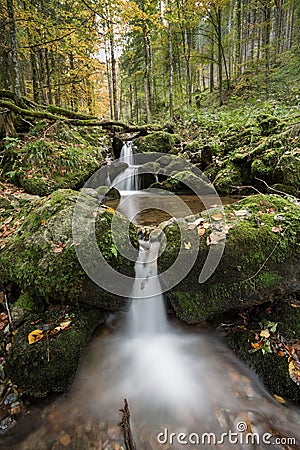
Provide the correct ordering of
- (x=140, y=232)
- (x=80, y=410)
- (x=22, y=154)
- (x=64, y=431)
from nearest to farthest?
(x=64, y=431) < (x=80, y=410) < (x=140, y=232) < (x=22, y=154)

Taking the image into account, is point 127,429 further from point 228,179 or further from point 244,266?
point 228,179

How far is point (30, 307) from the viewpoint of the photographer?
321cm

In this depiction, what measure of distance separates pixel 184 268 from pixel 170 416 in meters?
1.59

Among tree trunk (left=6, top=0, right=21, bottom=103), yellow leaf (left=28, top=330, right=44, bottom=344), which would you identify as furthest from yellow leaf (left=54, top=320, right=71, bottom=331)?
tree trunk (left=6, top=0, right=21, bottom=103)

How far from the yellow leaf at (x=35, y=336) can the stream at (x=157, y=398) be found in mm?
647

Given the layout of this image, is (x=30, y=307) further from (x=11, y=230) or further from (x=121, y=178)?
(x=121, y=178)

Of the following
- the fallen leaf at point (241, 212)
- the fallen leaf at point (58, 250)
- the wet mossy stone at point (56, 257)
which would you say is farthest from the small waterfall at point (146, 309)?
the fallen leaf at point (241, 212)

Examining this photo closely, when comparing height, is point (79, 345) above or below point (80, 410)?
above

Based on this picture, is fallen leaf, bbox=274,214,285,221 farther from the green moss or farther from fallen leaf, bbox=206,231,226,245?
the green moss

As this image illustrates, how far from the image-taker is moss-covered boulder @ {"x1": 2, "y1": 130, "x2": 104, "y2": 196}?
267 inches

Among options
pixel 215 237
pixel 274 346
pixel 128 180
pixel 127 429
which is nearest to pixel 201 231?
pixel 215 237

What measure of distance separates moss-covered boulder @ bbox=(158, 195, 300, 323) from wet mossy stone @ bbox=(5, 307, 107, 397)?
1.36m

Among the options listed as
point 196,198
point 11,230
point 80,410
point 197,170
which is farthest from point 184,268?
point 197,170

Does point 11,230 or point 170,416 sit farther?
point 11,230
